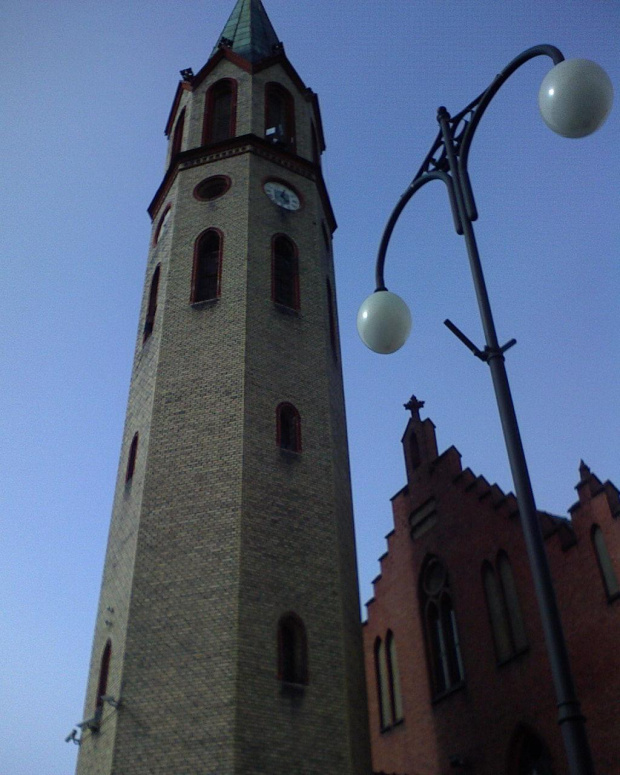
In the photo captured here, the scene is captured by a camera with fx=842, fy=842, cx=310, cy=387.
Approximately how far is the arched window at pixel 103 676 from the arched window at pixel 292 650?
3.04m

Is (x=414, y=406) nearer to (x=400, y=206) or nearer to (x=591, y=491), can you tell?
(x=591, y=491)

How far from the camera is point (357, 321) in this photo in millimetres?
8922

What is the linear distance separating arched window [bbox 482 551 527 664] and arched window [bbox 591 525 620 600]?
2.45 m

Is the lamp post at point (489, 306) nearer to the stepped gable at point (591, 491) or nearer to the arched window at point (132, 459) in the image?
the stepped gable at point (591, 491)

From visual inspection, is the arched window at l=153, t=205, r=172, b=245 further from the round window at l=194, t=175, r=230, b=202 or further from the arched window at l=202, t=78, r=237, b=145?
the arched window at l=202, t=78, r=237, b=145

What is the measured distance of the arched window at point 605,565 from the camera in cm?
1485

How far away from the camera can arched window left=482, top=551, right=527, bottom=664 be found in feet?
56.2

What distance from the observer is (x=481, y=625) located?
715 inches

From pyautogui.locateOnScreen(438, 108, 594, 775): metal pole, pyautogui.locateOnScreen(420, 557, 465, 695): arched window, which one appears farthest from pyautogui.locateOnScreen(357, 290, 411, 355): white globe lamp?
pyautogui.locateOnScreen(420, 557, 465, 695): arched window

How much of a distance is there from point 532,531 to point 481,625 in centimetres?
1265

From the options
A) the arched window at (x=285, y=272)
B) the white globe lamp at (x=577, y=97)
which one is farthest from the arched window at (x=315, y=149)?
the white globe lamp at (x=577, y=97)

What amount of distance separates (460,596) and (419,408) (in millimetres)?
6243

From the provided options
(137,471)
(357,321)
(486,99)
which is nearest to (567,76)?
(486,99)

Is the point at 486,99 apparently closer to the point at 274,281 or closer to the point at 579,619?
the point at 579,619
